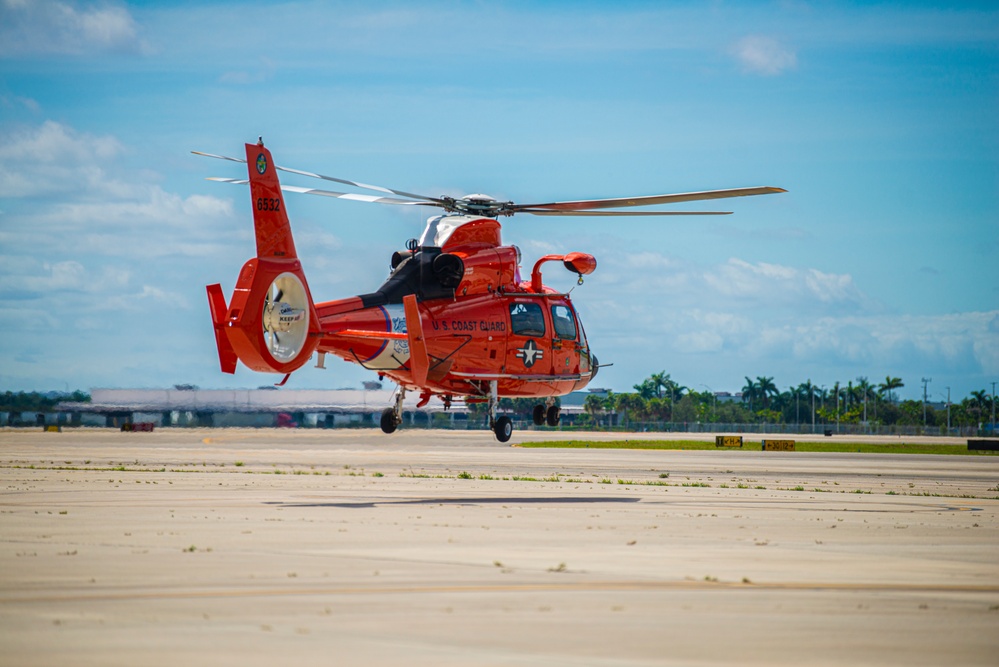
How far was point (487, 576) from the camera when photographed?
15.0 m

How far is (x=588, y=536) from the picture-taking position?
20531 millimetres

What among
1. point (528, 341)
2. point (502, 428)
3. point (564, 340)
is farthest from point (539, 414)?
point (564, 340)

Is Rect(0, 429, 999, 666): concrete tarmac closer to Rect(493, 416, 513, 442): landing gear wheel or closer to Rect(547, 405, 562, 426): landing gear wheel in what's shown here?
Rect(493, 416, 513, 442): landing gear wheel

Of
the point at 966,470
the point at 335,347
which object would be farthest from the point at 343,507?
the point at 966,470

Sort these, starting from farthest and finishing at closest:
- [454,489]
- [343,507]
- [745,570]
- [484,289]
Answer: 1. [484,289]
2. [454,489]
3. [343,507]
4. [745,570]

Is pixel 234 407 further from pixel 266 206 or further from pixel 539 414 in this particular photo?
pixel 266 206

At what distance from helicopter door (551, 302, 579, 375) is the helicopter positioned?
75 millimetres

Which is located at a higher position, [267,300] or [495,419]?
[267,300]

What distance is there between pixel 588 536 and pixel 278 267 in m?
11.7

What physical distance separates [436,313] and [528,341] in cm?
552

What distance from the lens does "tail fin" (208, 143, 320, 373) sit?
27516 millimetres

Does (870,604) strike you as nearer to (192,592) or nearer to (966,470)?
(192,592)

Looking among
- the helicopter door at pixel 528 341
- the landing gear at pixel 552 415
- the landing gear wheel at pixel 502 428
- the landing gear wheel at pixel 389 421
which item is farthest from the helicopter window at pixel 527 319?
the landing gear wheel at pixel 389 421

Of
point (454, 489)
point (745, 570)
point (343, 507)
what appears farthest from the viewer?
point (454, 489)
